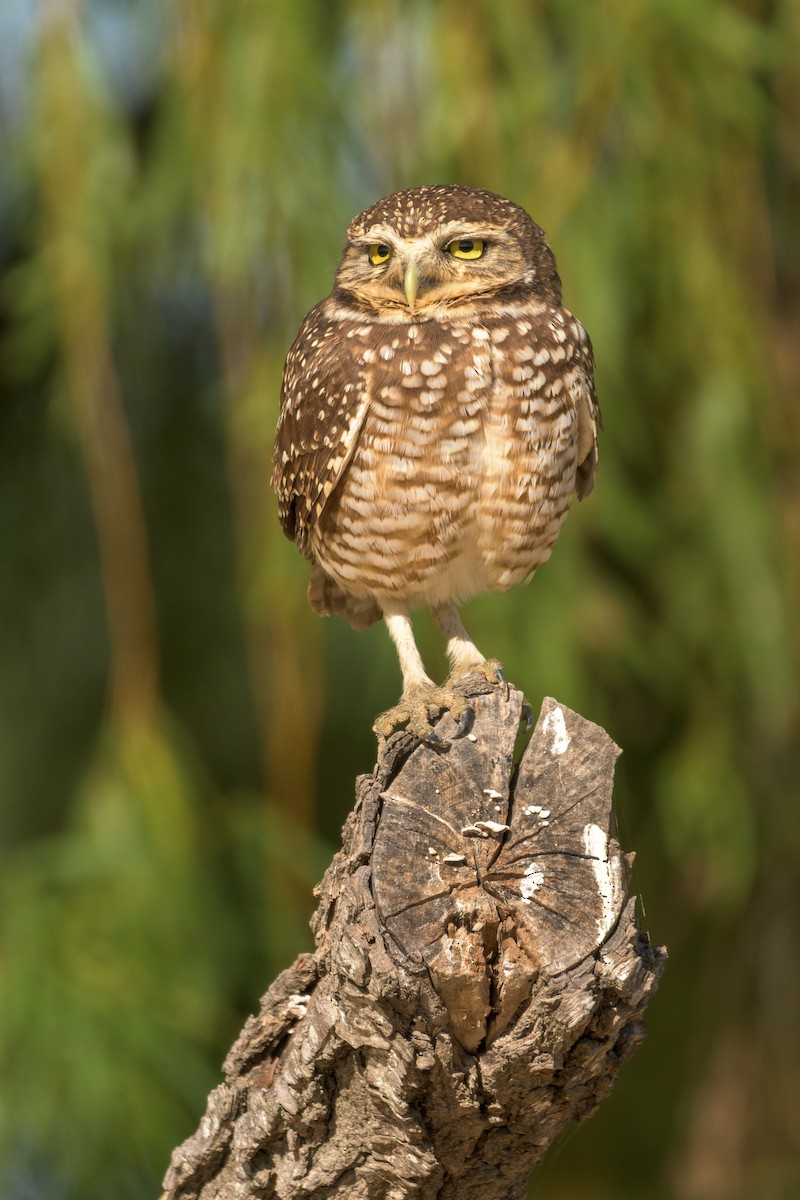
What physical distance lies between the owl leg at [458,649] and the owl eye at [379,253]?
2.53ft

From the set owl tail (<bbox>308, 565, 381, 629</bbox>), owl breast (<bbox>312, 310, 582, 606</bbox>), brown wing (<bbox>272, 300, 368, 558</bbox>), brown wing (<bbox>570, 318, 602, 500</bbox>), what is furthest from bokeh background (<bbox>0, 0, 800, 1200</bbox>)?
owl breast (<bbox>312, 310, 582, 606</bbox>)

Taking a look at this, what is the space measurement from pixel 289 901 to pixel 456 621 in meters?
1.01

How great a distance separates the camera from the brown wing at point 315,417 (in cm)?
291

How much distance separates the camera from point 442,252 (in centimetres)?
290

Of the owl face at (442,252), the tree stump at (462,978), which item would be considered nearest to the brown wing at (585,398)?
the owl face at (442,252)

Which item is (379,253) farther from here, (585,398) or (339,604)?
(339,604)

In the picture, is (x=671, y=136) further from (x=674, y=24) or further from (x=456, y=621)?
(x=456, y=621)

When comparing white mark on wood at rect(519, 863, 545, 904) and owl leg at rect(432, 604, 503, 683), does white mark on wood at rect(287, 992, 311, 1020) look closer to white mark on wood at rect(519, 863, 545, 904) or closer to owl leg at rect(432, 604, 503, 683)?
white mark on wood at rect(519, 863, 545, 904)

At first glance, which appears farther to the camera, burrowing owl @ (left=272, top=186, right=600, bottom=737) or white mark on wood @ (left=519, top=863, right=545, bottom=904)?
burrowing owl @ (left=272, top=186, right=600, bottom=737)

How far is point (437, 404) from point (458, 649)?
2.15 ft

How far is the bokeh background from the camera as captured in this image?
3.73 meters

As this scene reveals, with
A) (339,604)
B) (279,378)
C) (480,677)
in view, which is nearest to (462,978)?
(480,677)

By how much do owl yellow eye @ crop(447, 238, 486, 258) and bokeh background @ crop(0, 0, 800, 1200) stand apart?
0.83 meters

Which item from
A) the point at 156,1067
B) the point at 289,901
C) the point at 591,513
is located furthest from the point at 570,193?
the point at 156,1067
